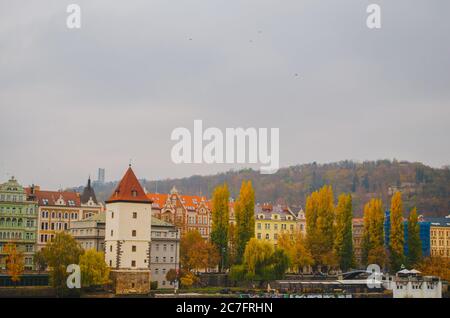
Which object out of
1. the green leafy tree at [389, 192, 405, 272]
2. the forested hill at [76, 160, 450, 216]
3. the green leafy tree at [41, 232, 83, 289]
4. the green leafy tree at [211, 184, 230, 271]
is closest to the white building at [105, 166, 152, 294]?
the green leafy tree at [41, 232, 83, 289]

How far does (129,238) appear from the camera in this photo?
200ft

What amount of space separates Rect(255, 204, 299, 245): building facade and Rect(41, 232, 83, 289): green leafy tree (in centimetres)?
3261

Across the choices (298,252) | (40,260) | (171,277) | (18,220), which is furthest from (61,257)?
(298,252)

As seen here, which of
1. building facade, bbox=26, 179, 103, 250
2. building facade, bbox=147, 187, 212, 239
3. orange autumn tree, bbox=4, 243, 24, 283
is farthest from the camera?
building facade, bbox=147, 187, 212, 239

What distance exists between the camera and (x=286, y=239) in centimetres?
7956

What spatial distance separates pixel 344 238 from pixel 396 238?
15.0ft

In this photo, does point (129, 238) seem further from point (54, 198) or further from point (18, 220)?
point (54, 198)

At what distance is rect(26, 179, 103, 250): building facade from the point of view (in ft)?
258

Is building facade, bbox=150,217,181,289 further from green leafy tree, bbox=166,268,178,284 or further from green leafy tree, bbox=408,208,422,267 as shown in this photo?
green leafy tree, bbox=408,208,422,267

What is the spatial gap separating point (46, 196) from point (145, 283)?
23.2 meters

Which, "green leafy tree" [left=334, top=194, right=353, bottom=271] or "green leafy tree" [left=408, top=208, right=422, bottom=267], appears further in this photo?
"green leafy tree" [left=408, top=208, right=422, bottom=267]

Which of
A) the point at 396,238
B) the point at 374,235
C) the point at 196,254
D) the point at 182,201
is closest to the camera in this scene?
the point at 196,254

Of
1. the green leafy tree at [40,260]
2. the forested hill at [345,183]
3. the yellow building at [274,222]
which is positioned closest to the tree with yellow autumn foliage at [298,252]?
the yellow building at [274,222]
